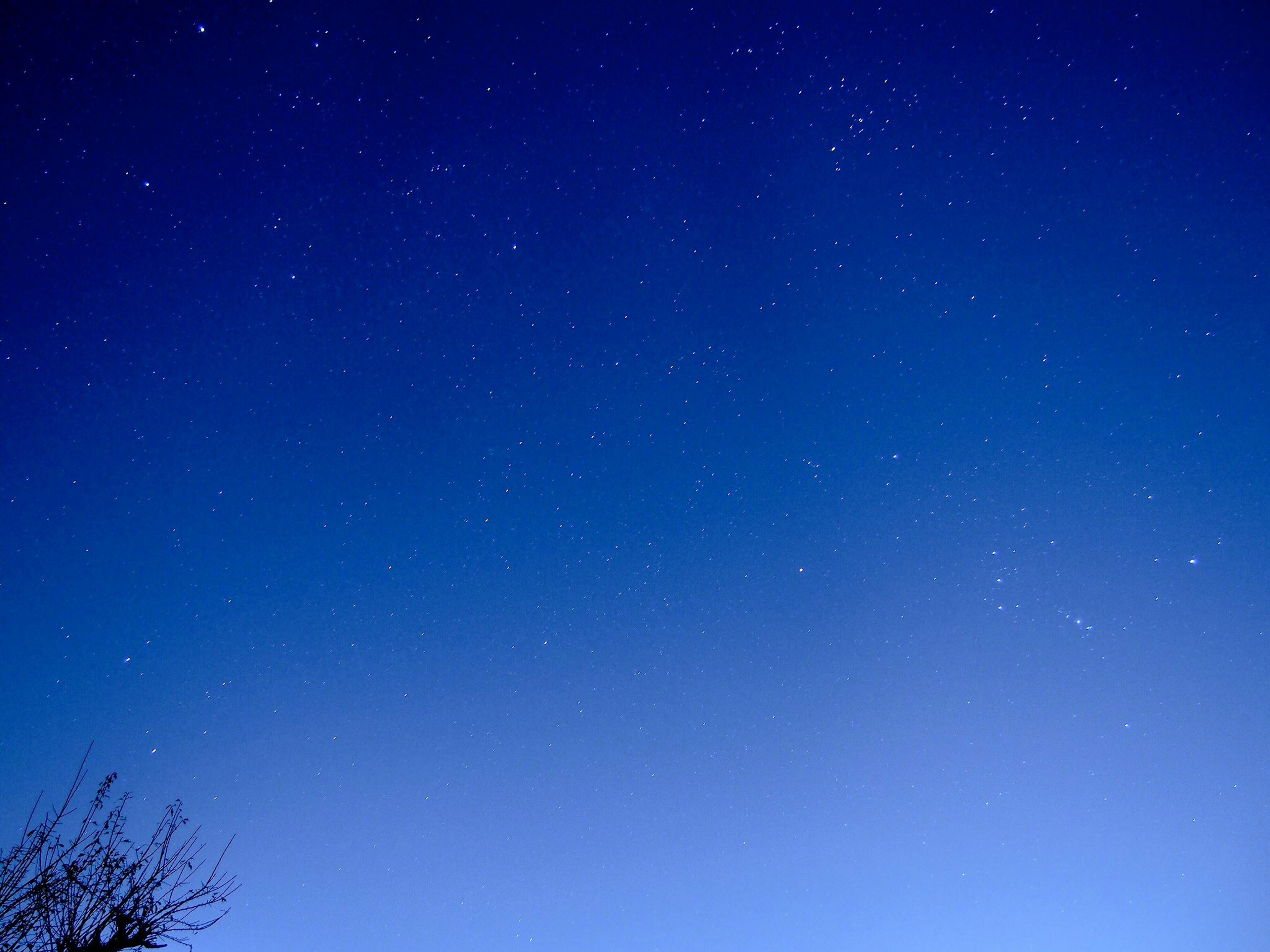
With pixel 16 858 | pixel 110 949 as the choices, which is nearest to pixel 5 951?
pixel 16 858

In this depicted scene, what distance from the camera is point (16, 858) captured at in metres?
4.69

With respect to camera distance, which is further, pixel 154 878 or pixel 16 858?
pixel 154 878

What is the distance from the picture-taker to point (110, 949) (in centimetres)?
→ 508

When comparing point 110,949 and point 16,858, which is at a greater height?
point 16,858

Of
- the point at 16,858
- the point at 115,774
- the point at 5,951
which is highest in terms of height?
the point at 115,774

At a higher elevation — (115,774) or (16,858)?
(115,774)

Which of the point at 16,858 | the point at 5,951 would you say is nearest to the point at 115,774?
the point at 16,858

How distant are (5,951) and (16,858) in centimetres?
63

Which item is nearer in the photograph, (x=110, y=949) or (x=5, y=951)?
(x=5, y=951)

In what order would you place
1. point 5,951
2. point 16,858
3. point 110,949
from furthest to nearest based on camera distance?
point 110,949
point 16,858
point 5,951

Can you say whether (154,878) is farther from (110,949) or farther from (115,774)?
(115,774)

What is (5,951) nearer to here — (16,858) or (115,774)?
(16,858)

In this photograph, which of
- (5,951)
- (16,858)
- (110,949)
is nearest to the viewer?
(5,951)

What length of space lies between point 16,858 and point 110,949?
1.09 metres
